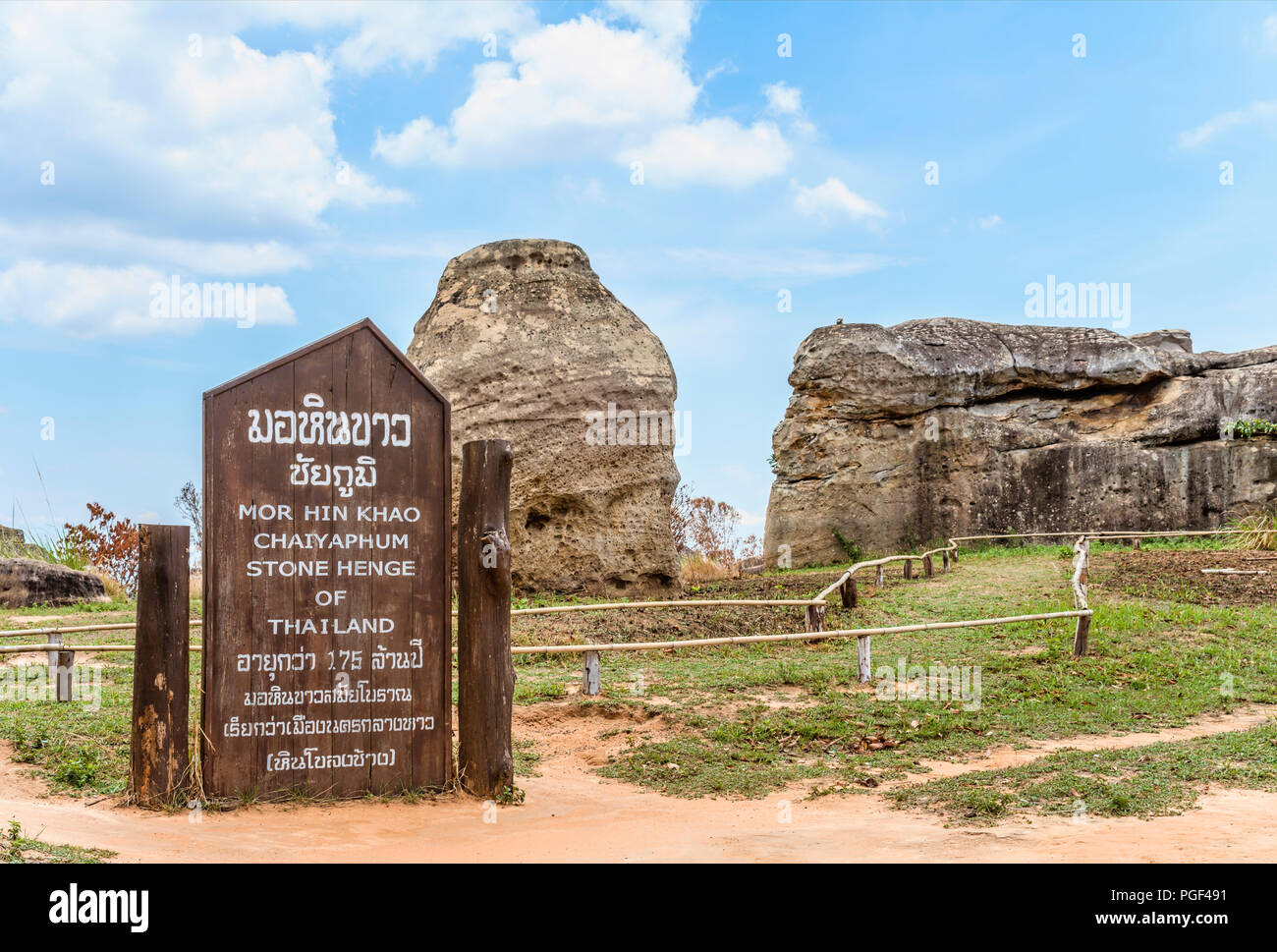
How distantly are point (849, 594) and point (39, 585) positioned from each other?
12.2m

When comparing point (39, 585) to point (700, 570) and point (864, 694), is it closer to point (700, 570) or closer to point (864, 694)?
point (700, 570)

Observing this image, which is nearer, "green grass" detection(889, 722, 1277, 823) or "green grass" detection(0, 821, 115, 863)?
"green grass" detection(0, 821, 115, 863)

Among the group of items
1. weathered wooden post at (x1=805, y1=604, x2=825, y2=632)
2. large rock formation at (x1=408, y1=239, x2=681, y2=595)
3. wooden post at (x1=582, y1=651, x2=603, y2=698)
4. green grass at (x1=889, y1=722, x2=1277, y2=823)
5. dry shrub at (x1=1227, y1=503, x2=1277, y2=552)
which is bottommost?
green grass at (x1=889, y1=722, x2=1277, y2=823)

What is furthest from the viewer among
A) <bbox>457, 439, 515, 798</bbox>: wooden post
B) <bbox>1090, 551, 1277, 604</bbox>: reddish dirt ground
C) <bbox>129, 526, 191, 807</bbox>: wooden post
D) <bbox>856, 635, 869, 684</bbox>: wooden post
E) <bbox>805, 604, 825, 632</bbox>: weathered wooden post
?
<bbox>1090, 551, 1277, 604</bbox>: reddish dirt ground

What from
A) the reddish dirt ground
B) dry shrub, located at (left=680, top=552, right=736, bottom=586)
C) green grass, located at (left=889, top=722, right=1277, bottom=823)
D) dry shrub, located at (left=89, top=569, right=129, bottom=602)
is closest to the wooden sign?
green grass, located at (left=889, top=722, right=1277, bottom=823)

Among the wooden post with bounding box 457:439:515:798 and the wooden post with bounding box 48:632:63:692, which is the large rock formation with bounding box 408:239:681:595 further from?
the wooden post with bounding box 457:439:515:798

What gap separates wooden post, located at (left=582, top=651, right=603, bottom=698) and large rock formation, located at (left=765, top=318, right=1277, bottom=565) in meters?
13.7

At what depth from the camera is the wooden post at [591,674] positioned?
31.9 ft

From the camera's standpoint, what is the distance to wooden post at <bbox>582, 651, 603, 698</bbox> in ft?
31.9

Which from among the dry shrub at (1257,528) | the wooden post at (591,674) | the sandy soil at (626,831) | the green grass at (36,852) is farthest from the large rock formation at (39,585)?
the dry shrub at (1257,528)

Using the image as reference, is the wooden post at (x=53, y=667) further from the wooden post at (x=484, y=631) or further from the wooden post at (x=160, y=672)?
the wooden post at (x=484, y=631)

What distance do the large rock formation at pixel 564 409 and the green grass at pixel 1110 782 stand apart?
8851 mm

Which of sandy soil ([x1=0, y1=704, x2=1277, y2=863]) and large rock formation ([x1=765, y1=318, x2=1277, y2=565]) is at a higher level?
large rock formation ([x1=765, y1=318, x2=1277, y2=565])

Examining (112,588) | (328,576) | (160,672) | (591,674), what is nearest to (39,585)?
(112,588)
